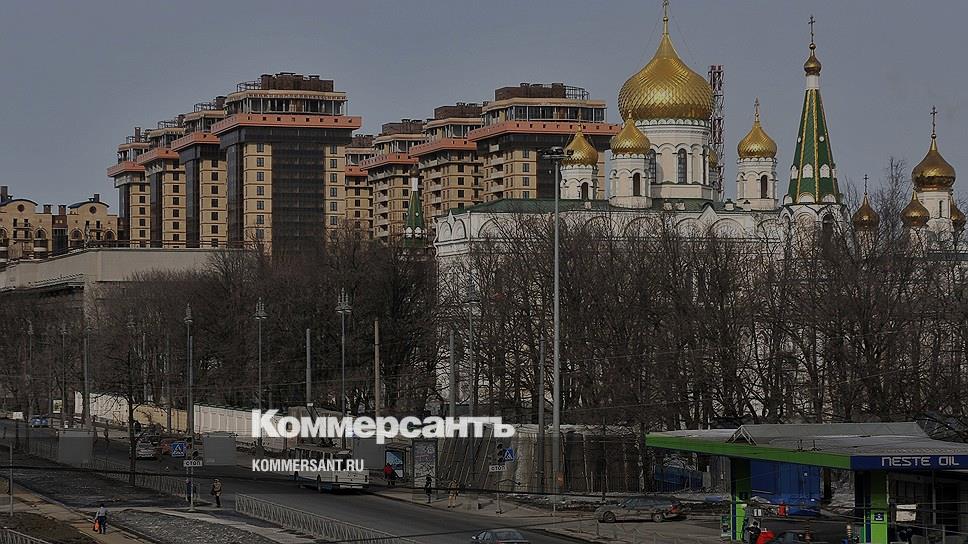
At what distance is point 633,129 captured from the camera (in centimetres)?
10956

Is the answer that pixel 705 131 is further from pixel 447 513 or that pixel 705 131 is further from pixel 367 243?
pixel 447 513

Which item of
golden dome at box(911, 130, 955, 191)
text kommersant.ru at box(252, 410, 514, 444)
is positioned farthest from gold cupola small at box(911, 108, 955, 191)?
text kommersant.ru at box(252, 410, 514, 444)

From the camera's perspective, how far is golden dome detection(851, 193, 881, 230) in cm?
7144

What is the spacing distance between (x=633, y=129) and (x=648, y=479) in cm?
5254

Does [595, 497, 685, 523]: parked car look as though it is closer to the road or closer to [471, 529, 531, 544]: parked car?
the road

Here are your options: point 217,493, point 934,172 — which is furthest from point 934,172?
point 217,493

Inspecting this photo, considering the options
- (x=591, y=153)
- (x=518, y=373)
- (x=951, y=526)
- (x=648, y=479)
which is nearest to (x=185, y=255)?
(x=591, y=153)

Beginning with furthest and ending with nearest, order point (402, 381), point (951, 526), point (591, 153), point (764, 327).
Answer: point (591, 153)
point (402, 381)
point (764, 327)
point (951, 526)

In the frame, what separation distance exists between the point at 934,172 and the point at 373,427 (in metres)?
51.3

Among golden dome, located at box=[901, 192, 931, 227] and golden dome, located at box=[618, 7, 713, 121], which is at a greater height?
golden dome, located at box=[618, 7, 713, 121]

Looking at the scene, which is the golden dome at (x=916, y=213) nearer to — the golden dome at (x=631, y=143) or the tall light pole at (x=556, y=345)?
the golden dome at (x=631, y=143)

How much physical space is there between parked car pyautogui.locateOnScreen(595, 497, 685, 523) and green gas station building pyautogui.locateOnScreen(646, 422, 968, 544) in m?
8.94

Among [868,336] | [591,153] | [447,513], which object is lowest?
[447,513]

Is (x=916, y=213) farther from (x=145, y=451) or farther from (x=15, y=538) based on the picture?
(x=15, y=538)
